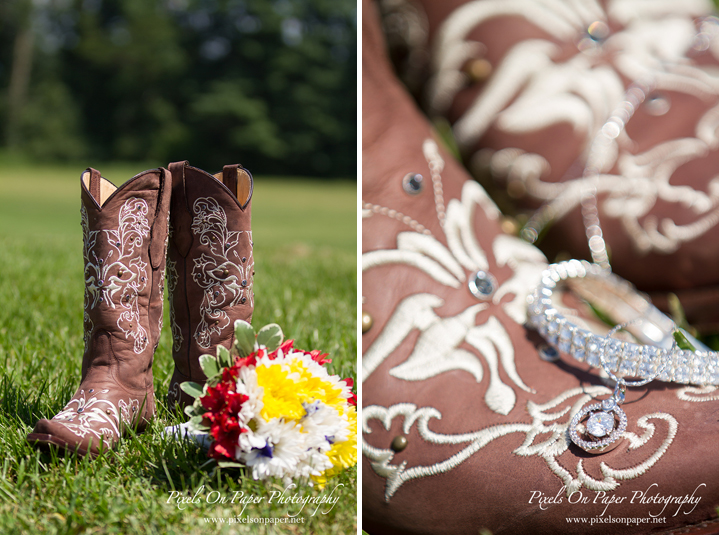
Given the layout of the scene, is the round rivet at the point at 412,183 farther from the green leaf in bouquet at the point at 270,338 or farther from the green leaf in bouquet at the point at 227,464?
the green leaf in bouquet at the point at 227,464

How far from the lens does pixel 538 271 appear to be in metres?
0.99

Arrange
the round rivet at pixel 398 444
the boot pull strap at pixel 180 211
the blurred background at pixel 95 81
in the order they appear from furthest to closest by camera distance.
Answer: the blurred background at pixel 95 81 → the boot pull strap at pixel 180 211 → the round rivet at pixel 398 444

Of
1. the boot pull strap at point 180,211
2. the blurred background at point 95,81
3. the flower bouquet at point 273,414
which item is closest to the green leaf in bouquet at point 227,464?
the flower bouquet at point 273,414

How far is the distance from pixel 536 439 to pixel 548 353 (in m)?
0.15

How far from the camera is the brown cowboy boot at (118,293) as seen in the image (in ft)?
2.85

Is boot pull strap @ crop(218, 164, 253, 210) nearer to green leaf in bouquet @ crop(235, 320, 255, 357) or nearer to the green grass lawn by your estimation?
green leaf in bouquet @ crop(235, 320, 255, 357)

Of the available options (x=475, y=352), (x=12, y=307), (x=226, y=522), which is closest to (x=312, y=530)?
(x=226, y=522)

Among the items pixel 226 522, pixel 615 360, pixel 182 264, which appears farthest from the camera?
pixel 182 264

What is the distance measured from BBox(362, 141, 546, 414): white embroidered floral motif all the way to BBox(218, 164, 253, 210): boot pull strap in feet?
0.71

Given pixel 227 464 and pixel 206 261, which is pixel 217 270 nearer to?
pixel 206 261

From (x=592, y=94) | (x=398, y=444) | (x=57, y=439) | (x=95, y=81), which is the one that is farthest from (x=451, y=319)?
(x=95, y=81)

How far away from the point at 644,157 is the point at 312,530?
1.02 m

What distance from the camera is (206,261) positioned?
0.92 meters

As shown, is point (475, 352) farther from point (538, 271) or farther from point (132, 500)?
point (132, 500)
